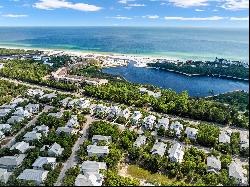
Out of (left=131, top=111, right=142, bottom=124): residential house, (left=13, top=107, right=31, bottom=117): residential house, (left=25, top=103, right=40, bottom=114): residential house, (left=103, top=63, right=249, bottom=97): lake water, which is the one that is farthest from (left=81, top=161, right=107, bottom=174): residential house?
(left=103, top=63, right=249, bottom=97): lake water

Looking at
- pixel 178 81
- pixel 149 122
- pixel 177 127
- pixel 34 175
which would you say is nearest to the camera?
pixel 34 175

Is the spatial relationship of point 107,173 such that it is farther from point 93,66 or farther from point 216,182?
point 93,66

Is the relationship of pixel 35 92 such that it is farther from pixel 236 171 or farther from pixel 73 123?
pixel 236 171

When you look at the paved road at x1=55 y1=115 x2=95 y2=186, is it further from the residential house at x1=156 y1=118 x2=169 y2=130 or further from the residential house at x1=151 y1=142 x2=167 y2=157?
the residential house at x1=156 y1=118 x2=169 y2=130

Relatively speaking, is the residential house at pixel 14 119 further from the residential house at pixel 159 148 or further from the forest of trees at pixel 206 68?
the forest of trees at pixel 206 68

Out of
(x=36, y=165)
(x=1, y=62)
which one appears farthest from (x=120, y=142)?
(x=1, y=62)

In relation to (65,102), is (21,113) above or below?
below

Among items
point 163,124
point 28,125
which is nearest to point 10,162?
point 28,125
